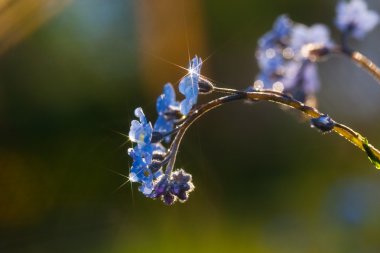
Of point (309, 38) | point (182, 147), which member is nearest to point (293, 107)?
point (309, 38)

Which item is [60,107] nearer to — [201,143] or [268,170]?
[201,143]

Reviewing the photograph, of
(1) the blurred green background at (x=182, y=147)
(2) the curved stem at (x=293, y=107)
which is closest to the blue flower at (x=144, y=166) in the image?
(2) the curved stem at (x=293, y=107)

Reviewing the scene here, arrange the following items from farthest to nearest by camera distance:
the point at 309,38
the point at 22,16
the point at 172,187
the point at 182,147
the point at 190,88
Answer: the point at 182,147 < the point at 22,16 < the point at 309,38 < the point at 172,187 < the point at 190,88

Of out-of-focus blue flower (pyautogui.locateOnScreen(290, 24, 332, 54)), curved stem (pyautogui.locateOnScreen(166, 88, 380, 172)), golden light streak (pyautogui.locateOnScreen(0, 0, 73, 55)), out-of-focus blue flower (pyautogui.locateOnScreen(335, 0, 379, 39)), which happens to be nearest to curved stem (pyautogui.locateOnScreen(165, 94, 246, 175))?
curved stem (pyautogui.locateOnScreen(166, 88, 380, 172))

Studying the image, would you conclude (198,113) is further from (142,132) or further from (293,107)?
(293,107)

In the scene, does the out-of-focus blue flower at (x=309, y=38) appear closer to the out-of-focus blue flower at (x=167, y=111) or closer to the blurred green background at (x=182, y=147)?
the out-of-focus blue flower at (x=167, y=111)

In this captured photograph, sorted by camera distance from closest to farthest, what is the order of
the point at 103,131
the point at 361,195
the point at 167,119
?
the point at 167,119 → the point at 361,195 → the point at 103,131

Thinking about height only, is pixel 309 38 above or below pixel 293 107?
above

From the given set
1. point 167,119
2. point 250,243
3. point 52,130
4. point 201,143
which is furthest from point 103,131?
point 167,119
